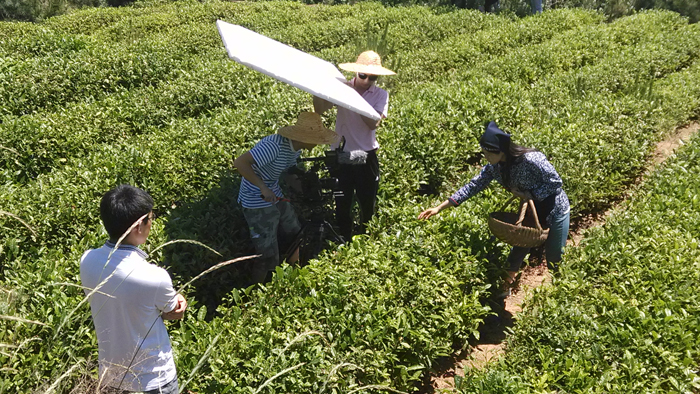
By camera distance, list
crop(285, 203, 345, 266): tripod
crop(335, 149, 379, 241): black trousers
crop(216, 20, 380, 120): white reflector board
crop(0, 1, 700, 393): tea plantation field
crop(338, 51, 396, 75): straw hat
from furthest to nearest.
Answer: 1. crop(335, 149, 379, 241): black trousers
2. crop(338, 51, 396, 75): straw hat
3. crop(285, 203, 345, 266): tripod
4. crop(216, 20, 380, 120): white reflector board
5. crop(0, 1, 700, 393): tea plantation field

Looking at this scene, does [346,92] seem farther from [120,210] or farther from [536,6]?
[536,6]

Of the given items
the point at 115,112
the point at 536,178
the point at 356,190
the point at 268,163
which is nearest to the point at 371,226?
the point at 356,190

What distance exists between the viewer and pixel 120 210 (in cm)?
261

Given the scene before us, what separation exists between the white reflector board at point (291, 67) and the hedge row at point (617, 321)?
Answer: 2.11 m

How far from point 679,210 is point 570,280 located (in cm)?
176

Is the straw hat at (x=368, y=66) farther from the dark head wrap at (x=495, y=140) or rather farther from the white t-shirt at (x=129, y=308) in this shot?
the white t-shirt at (x=129, y=308)

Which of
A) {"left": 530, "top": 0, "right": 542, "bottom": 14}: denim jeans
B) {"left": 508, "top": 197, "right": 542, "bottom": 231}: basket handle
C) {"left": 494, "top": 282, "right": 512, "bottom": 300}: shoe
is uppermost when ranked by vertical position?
{"left": 530, "top": 0, "right": 542, "bottom": 14}: denim jeans

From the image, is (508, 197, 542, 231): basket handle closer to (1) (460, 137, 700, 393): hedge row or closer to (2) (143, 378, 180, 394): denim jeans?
(1) (460, 137, 700, 393): hedge row

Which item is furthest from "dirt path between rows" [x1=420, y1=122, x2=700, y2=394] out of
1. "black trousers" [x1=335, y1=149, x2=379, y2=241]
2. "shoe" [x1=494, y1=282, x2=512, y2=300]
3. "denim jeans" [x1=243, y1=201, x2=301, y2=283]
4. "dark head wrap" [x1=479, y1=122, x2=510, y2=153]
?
"denim jeans" [x1=243, y1=201, x2=301, y2=283]

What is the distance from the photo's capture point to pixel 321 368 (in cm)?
347

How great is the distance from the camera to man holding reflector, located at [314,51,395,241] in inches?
199

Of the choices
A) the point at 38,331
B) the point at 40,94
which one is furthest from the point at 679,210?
the point at 40,94

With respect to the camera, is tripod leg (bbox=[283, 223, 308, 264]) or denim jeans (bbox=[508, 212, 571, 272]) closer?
denim jeans (bbox=[508, 212, 571, 272])

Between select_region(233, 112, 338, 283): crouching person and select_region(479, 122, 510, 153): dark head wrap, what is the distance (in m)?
1.26
